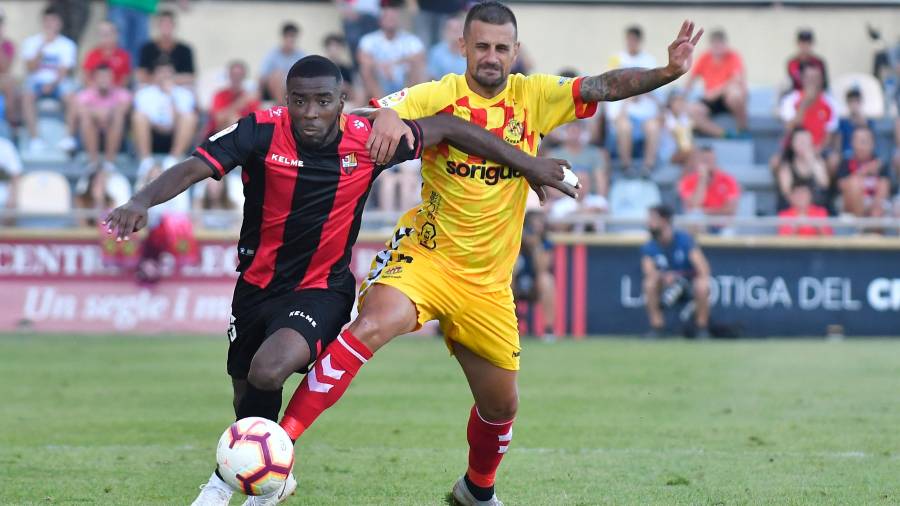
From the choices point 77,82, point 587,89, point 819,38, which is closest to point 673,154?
point 819,38

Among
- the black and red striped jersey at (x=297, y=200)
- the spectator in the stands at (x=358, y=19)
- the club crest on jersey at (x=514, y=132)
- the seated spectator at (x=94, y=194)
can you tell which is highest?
the spectator in the stands at (x=358, y=19)

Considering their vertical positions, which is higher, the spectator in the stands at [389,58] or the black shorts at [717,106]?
the spectator in the stands at [389,58]

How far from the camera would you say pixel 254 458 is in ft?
19.2

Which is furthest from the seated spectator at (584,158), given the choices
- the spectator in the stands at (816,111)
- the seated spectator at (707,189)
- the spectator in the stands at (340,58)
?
the spectator in the stands at (816,111)

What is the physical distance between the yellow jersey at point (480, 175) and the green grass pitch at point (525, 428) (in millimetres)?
1283

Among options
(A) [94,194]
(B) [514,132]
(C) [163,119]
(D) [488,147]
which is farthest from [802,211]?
(D) [488,147]

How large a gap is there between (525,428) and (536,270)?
8127 mm

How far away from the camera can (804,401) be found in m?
11.9

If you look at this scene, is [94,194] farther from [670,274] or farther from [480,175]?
[480,175]

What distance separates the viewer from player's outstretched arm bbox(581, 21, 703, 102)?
6.57m

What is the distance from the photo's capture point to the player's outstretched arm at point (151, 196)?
5.92 m

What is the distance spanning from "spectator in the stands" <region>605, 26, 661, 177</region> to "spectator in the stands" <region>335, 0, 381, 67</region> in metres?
3.73

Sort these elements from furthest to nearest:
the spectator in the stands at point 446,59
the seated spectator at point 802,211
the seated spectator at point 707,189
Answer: the spectator in the stands at point 446,59 → the seated spectator at point 707,189 → the seated spectator at point 802,211

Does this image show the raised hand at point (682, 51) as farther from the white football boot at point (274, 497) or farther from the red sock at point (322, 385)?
the white football boot at point (274, 497)
